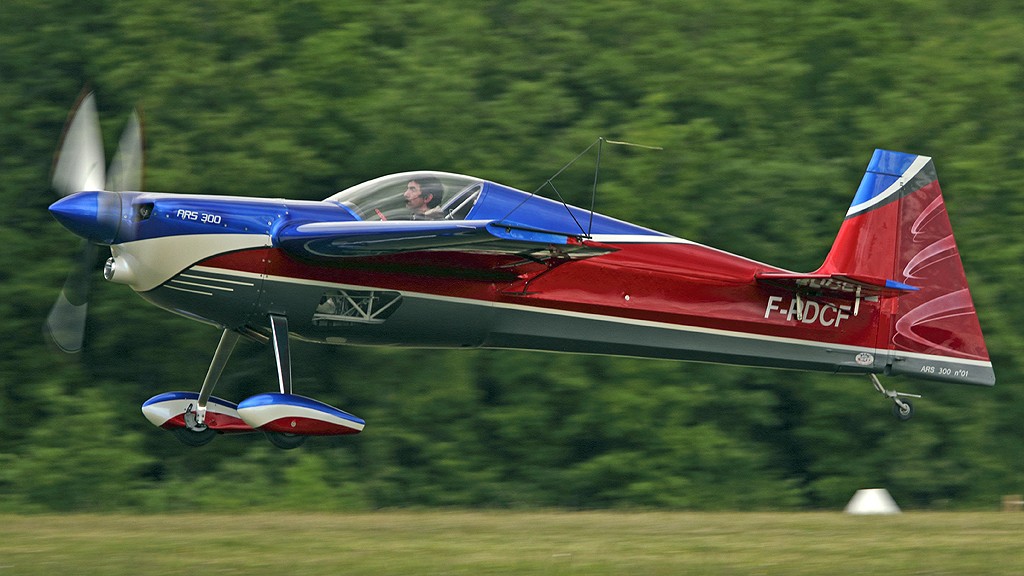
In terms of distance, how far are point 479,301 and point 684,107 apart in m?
9.87

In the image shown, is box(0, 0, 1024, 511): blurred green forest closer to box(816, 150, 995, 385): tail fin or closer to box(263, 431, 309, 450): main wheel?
box(263, 431, 309, 450): main wheel

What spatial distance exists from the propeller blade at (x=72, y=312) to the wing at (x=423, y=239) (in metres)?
1.88

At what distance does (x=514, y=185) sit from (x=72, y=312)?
322 inches

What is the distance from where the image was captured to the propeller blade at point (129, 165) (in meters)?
10.1

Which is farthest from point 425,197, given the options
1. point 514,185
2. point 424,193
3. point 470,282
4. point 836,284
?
point 514,185

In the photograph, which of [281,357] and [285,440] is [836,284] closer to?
[281,357]

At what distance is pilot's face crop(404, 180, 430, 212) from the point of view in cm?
1020

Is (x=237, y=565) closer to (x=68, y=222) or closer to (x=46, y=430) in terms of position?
(x=68, y=222)

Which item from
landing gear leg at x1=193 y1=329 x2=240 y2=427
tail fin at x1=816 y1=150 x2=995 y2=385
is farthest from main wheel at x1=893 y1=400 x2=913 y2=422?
landing gear leg at x1=193 y1=329 x2=240 y2=427

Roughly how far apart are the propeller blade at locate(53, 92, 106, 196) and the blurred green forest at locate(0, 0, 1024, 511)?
18.7ft

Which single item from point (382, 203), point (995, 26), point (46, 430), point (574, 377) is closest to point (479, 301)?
point (382, 203)

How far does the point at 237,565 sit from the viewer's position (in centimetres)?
747

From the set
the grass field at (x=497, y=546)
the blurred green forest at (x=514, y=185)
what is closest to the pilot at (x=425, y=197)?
the grass field at (x=497, y=546)

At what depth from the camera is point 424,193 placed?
10266mm
